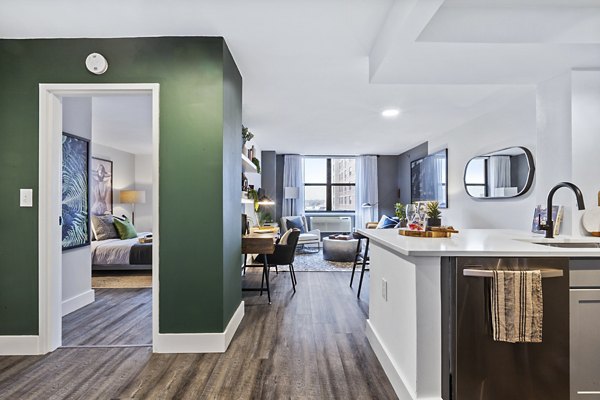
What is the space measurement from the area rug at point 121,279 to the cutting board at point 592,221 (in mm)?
4601

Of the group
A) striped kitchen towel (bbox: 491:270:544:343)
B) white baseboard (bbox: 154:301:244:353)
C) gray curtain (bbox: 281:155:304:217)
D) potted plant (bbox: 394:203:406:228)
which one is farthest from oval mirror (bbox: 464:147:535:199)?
gray curtain (bbox: 281:155:304:217)

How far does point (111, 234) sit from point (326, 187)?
499 cm

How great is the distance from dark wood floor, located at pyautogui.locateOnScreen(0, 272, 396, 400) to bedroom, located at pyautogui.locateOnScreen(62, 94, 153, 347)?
36 cm

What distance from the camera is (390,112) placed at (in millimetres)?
4500

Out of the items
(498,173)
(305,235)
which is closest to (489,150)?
(498,173)

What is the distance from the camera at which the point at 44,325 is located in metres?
2.41

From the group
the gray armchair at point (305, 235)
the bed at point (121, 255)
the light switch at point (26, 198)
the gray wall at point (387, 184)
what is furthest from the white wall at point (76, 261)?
the gray wall at point (387, 184)

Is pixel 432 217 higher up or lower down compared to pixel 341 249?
higher up

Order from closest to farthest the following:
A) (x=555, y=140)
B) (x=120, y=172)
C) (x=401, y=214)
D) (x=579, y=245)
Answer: (x=579, y=245)
(x=555, y=140)
(x=401, y=214)
(x=120, y=172)

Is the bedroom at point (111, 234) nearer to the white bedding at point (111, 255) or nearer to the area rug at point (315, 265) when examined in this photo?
the white bedding at point (111, 255)

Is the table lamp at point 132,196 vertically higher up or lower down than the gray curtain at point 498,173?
lower down

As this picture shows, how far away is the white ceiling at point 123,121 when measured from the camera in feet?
12.7

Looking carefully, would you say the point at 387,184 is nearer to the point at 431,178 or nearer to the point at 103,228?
the point at 431,178

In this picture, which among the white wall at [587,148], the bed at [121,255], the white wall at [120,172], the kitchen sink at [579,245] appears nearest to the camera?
the kitchen sink at [579,245]
